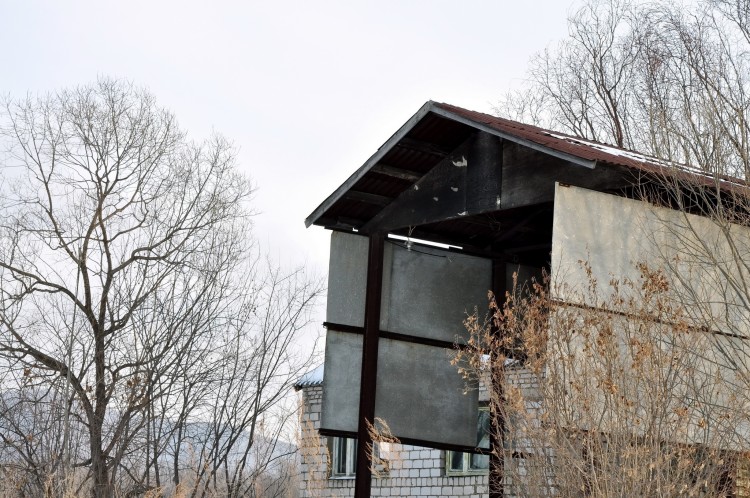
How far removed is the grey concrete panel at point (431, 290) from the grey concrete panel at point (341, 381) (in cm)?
59

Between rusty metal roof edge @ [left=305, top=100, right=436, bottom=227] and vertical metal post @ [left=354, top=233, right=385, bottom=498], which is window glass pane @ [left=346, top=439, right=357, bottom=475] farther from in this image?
rusty metal roof edge @ [left=305, top=100, right=436, bottom=227]

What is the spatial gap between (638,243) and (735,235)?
1.28 meters

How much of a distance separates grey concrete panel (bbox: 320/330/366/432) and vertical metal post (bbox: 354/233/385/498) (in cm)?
10

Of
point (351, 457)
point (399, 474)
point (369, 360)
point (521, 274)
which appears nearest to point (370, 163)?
point (369, 360)

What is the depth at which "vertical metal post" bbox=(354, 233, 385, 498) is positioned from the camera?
12.8m

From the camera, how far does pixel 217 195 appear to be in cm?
2388

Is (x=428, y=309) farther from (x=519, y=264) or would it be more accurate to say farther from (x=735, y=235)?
(x=735, y=235)

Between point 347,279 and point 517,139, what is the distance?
366 cm

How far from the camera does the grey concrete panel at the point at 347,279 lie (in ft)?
44.2

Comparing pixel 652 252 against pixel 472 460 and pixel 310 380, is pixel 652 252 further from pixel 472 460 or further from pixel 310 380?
pixel 310 380

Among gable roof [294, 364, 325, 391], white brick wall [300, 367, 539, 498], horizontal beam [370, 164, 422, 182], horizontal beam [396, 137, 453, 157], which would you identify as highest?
horizontal beam [396, 137, 453, 157]

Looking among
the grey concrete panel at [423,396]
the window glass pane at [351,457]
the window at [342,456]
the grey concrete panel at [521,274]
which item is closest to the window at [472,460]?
the window glass pane at [351,457]

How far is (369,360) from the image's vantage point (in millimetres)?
13438

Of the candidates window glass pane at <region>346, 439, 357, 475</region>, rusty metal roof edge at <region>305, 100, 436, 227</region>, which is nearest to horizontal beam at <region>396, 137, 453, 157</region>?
rusty metal roof edge at <region>305, 100, 436, 227</region>
